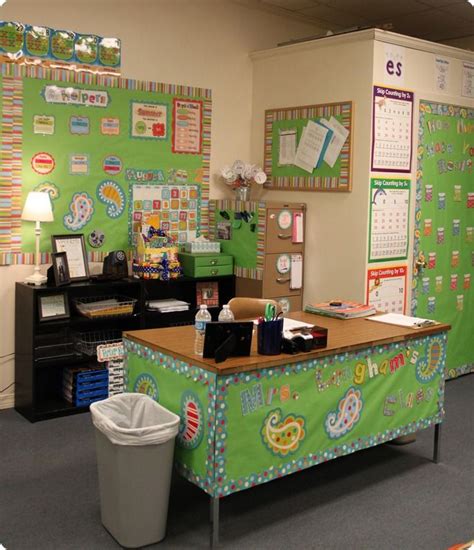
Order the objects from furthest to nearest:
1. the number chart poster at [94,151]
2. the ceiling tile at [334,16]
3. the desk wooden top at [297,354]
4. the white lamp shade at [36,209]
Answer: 1. the ceiling tile at [334,16]
2. the number chart poster at [94,151]
3. the white lamp shade at [36,209]
4. the desk wooden top at [297,354]

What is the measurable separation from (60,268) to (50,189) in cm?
59

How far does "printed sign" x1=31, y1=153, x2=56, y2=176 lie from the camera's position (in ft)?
16.5

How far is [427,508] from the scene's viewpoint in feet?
12.1

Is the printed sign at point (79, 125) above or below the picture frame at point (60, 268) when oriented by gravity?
above

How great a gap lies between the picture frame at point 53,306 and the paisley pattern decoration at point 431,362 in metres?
2.33

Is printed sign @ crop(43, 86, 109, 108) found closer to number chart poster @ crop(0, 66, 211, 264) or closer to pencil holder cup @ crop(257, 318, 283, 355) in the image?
number chart poster @ crop(0, 66, 211, 264)

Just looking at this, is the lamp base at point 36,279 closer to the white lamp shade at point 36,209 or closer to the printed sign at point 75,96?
the white lamp shade at point 36,209

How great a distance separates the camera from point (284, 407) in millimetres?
3441

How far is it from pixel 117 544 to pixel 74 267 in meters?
2.31

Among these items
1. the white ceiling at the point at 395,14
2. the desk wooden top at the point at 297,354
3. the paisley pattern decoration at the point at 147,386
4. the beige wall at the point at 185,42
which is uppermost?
the white ceiling at the point at 395,14

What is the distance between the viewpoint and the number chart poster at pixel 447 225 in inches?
225

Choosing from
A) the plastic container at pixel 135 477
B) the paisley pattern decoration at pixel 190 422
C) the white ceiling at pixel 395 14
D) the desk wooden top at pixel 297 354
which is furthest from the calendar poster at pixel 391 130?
the plastic container at pixel 135 477

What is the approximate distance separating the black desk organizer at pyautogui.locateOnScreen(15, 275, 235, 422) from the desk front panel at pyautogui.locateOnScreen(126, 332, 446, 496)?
4.36 feet

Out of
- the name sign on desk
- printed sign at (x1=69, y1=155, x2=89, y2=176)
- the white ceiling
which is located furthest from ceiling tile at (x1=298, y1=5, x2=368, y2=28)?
the name sign on desk
